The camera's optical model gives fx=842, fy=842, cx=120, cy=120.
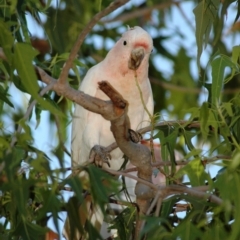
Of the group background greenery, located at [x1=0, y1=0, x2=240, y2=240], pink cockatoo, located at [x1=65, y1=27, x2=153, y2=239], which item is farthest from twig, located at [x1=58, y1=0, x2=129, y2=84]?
pink cockatoo, located at [x1=65, y1=27, x2=153, y2=239]

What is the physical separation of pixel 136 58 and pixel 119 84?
0.10m

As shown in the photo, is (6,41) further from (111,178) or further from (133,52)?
(133,52)

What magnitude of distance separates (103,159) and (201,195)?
630 millimetres

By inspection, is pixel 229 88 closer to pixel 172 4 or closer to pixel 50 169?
pixel 172 4

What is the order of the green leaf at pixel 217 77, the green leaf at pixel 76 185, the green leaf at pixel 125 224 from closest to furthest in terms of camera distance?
the green leaf at pixel 76 185 < the green leaf at pixel 217 77 < the green leaf at pixel 125 224

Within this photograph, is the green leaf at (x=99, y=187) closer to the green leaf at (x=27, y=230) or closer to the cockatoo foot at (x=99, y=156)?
the green leaf at (x=27, y=230)

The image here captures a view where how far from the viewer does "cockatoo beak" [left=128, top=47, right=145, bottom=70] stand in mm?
2812

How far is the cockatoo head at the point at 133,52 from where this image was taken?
2.81 m

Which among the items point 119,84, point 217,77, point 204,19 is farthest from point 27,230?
point 119,84

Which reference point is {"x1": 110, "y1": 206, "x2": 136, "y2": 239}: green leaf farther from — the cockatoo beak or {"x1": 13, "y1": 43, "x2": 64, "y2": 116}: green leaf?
the cockatoo beak

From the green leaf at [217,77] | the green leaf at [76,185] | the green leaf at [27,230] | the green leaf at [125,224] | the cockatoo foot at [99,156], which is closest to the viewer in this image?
the green leaf at [76,185]

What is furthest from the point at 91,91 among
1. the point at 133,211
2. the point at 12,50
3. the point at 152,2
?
the point at 152,2

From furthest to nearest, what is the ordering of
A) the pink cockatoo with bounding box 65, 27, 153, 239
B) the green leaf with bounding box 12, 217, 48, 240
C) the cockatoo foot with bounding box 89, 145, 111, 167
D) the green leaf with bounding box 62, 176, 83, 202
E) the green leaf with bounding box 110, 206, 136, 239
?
the pink cockatoo with bounding box 65, 27, 153, 239 < the cockatoo foot with bounding box 89, 145, 111, 167 < the green leaf with bounding box 110, 206, 136, 239 < the green leaf with bounding box 12, 217, 48, 240 < the green leaf with bounding box 62, 176, 83, 202

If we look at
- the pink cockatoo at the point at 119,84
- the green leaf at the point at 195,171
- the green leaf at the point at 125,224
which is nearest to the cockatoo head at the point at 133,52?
the pink cockatoo at the point at 119,84
